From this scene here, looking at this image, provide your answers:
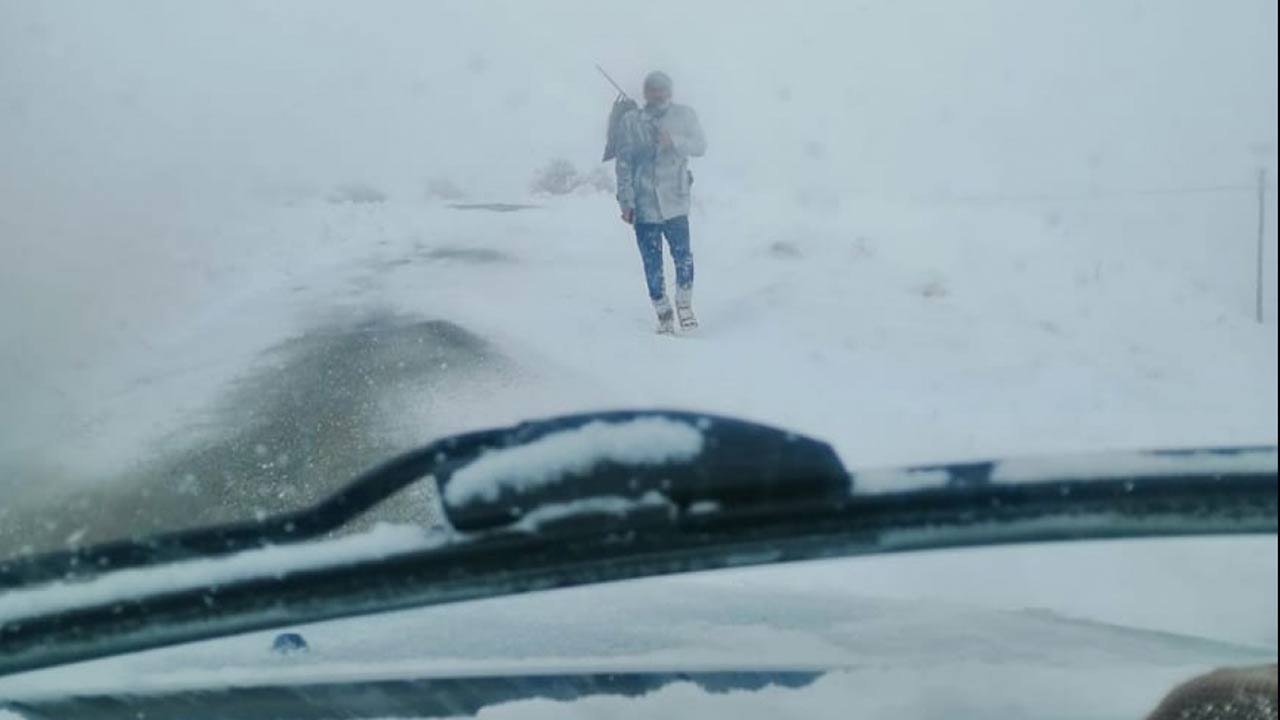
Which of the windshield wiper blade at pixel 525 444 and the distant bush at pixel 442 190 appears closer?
the windshield wiper blade at pixel 525 444

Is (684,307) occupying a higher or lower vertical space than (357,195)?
lower

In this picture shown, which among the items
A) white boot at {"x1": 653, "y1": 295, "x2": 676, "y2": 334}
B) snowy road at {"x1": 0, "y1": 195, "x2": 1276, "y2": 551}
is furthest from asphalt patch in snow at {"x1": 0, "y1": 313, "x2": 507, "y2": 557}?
white boot at {"x1": 653, "y1": 295, "x2": 676, "y2": 334}

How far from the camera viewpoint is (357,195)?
2014cm

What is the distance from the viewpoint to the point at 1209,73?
8.14m

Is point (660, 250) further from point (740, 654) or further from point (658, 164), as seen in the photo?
point (740, 654)

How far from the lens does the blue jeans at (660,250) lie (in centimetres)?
818

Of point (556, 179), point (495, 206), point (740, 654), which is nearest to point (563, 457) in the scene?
point (740, 654)

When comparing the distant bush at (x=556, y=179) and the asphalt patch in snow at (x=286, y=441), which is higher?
the distant bush at (x=556, y=179)

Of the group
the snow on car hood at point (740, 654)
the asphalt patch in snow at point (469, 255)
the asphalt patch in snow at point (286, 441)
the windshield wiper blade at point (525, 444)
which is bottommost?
the snow on car hood at point (740, 654)

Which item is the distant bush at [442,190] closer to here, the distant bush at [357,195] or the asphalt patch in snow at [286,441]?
the distant bush at [357,195]

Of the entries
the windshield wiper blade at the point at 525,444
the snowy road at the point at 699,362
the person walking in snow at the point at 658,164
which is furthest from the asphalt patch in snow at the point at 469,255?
the windshield wiper blade at the point at 525,444

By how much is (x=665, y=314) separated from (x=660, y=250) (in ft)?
1.43

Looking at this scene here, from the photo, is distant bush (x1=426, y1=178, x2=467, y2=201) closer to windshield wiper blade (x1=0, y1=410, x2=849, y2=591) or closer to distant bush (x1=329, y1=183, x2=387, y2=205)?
distant bush (x1=329, y1=183, x2=387, y2=205)

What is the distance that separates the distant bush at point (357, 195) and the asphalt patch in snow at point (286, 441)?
11211 mm
